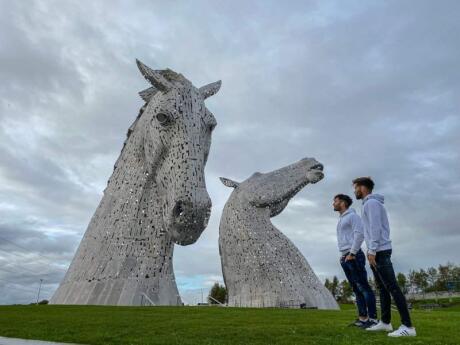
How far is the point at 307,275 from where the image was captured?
12570 mm

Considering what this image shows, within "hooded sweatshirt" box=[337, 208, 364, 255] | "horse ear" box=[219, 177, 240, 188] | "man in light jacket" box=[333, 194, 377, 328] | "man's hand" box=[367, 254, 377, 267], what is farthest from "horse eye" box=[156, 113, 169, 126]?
"horse ear" box=[219, 177, 240, 188]

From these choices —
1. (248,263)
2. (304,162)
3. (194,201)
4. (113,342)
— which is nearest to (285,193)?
(304,162)

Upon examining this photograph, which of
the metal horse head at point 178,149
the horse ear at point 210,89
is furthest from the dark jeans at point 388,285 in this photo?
the horse ear at point 210,89

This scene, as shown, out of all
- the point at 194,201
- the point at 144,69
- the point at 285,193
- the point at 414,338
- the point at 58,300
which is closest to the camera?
the point at 414,338

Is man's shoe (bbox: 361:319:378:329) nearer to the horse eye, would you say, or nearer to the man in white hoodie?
the man in white hoodie

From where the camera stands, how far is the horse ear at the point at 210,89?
643 centimetres

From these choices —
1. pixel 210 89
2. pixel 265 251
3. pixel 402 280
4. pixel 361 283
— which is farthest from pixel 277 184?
pixel 402 280

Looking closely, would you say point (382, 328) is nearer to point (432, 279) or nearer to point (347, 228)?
point (347, 228)

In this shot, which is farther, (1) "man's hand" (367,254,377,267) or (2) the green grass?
(1) "man's hand" (367,254,377,267)

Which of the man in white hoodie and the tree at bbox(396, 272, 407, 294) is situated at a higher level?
the tree at bbox(396, 272, 407, 294)

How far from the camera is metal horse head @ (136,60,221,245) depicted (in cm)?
493

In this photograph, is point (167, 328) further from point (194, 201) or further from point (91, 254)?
point (91, 254)

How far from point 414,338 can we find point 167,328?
2.24 meters

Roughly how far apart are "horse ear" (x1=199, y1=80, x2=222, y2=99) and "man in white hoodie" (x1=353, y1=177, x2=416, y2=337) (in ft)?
9.59
